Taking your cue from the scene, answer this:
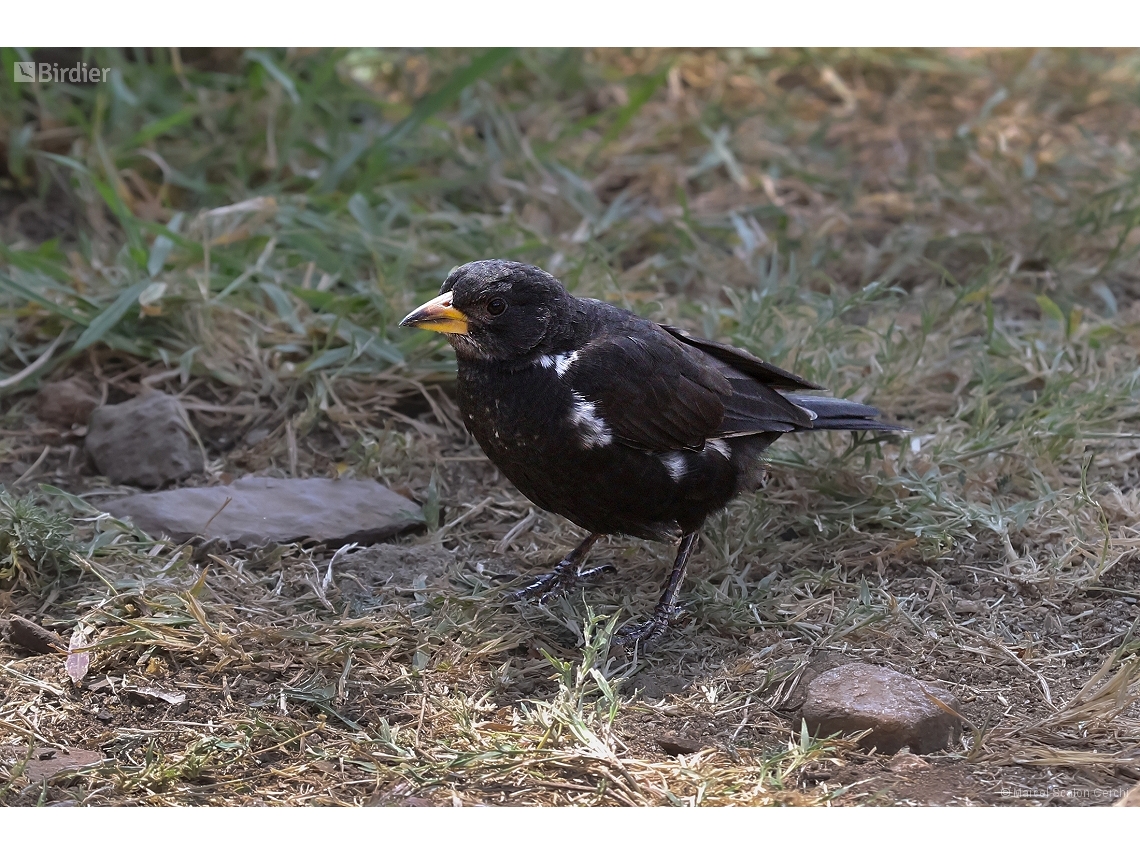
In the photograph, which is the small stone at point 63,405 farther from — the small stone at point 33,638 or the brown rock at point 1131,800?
the brown rock at point 1131,800

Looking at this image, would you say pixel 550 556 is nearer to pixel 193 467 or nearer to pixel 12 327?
pixel 193 467

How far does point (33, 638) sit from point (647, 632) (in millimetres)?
1709

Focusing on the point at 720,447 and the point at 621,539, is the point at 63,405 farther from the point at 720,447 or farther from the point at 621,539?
the point at 720,447

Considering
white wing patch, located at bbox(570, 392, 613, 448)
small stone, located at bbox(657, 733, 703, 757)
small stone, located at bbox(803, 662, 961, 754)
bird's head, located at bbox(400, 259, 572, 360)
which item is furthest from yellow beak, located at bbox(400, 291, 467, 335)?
small stone, located at bbox(803, 662, 961, 754)

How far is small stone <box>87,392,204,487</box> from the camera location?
415 centimetres

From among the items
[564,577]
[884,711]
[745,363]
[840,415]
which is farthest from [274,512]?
[884,711]

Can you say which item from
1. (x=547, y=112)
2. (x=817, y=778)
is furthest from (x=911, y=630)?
(x=547, y=112)

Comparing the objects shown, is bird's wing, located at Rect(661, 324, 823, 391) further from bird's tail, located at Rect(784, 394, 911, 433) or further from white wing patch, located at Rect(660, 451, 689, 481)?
white wing patch, located at Rect(660, 451, 689, 481)

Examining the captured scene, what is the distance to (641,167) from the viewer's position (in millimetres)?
6047

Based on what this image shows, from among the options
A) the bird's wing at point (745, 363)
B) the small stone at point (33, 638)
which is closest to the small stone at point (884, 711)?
the bird's wing at point (745, 363)

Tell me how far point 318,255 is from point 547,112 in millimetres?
1837

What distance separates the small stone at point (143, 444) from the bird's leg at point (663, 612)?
168 cm

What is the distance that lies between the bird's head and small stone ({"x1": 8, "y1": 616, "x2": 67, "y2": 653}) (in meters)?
1.31

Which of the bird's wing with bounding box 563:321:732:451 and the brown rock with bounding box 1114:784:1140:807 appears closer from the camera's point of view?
the brown rock with bounding box 1114:784:1140:807
